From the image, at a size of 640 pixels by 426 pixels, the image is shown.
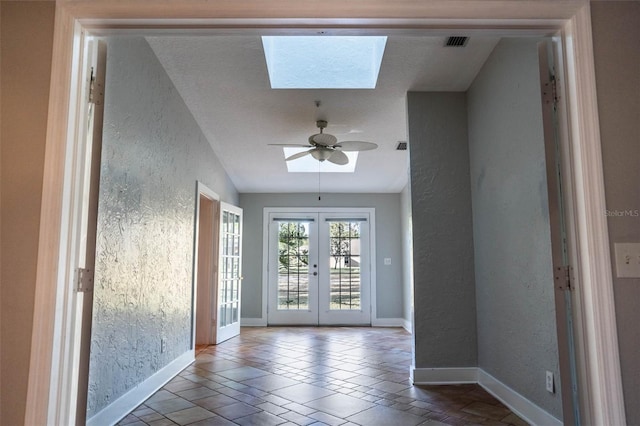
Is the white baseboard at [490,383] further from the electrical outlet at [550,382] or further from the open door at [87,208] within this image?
the open door at [87,208]

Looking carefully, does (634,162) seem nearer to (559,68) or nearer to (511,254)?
(559,68)

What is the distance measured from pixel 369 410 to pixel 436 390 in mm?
715

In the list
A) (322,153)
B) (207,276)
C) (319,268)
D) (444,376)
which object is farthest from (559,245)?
(319,268)

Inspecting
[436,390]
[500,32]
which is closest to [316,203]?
[436,390]

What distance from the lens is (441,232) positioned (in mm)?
3578

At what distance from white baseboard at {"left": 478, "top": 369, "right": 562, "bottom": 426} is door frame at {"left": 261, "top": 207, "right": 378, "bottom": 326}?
12.4 feet

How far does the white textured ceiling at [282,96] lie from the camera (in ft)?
10.2

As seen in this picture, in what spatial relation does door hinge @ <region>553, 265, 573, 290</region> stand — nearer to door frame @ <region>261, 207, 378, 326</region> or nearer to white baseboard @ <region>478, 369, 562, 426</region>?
white baseboard @ <region>478, 369, 562, 426</region>

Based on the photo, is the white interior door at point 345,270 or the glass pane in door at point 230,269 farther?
the white interior door at point 345,270

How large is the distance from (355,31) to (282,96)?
2.44m

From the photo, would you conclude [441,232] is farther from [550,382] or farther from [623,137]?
[623,137]

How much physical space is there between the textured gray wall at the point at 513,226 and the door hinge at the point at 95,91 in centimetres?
228

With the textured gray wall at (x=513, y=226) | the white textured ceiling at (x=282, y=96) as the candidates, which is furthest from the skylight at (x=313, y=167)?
the textured gray wall at (x=513, y=226)

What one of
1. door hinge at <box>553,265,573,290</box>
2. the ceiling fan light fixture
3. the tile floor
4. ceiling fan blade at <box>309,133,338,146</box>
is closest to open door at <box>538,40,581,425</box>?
door hinge at <box>553,265,573,290</box>
